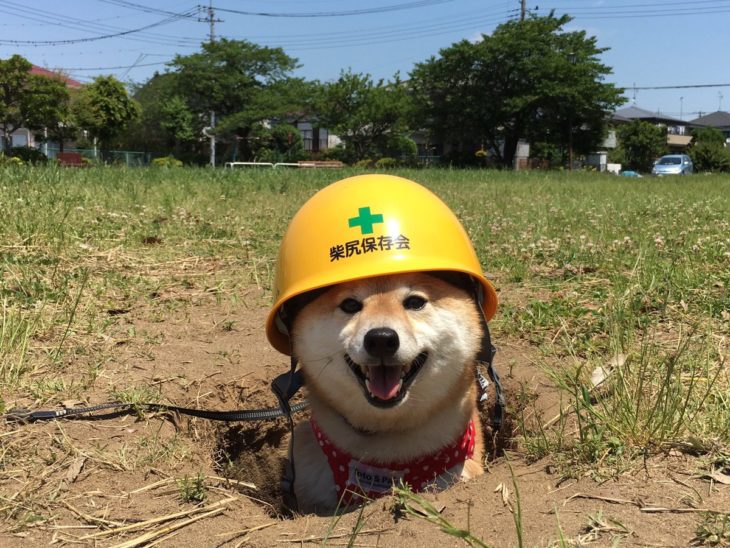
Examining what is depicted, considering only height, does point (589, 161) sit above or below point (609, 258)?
above

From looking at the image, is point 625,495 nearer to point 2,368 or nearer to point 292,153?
point 2,368

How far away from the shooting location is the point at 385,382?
91.3 inches

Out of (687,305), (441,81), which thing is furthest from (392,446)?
(441,81)

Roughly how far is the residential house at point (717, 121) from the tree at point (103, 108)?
7935 cm

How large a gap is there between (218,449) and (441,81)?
41.4 metres

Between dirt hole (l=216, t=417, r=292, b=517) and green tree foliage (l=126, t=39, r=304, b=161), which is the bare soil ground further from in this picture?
green tree foliage (l=126, t=39, r=304, b=161)

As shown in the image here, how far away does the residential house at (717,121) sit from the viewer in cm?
8794

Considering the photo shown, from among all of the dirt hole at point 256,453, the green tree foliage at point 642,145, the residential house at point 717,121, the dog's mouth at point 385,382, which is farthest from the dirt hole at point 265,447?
the residential house at point 717,121

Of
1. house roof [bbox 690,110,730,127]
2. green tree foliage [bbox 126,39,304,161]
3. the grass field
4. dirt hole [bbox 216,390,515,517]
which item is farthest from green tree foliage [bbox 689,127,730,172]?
house roof [bbox 690,110,730,127]

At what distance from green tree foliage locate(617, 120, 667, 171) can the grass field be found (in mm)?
49123

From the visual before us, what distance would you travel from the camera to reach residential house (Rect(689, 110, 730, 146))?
289 ft

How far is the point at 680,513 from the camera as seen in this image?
1.63 metres

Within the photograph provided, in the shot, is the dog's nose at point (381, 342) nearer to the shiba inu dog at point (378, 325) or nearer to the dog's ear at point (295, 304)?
the shiba inu dog at point (378, 325)

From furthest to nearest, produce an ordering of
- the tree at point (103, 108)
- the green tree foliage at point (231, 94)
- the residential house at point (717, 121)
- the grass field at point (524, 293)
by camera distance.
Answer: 1. the residential house at point (717, 121)
2. the green tree foliage at point (231, 94)
3. the tree at point (103, 108)
4. the grass field at point (524, 293)
